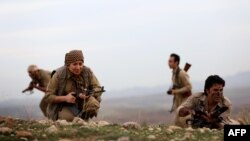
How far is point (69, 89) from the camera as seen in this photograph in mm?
10102

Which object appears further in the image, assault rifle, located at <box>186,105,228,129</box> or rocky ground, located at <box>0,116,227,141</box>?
assault rifle, located at <box>186,105,228,129</box>

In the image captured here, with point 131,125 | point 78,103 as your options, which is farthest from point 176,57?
point 131,125

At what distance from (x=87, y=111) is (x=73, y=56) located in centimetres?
90

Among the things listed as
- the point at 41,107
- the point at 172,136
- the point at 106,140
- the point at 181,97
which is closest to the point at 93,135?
the point at 106,140

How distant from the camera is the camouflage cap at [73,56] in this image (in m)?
9.97

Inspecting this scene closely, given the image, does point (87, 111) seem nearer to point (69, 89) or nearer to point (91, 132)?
point (69, 89)

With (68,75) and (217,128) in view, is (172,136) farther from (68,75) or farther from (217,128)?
(68,75)

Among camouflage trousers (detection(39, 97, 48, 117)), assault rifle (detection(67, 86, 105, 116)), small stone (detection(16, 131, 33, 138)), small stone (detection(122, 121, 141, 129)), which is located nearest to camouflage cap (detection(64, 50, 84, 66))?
assault rifle (detection(67, 86, 105, 116))

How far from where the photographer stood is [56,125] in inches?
328

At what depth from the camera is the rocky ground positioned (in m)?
7.22

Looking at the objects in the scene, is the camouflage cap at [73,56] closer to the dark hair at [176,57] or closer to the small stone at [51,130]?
the small stone at [51,130]

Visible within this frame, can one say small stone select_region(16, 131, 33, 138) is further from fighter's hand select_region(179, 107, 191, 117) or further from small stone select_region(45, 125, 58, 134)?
fighter's hand select_region(179, 107, 191, 117)

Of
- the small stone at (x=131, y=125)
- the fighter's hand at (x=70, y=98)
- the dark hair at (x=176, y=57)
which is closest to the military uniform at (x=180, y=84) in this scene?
the dark hair at (x=176, y=57)

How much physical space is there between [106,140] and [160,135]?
0.86m
